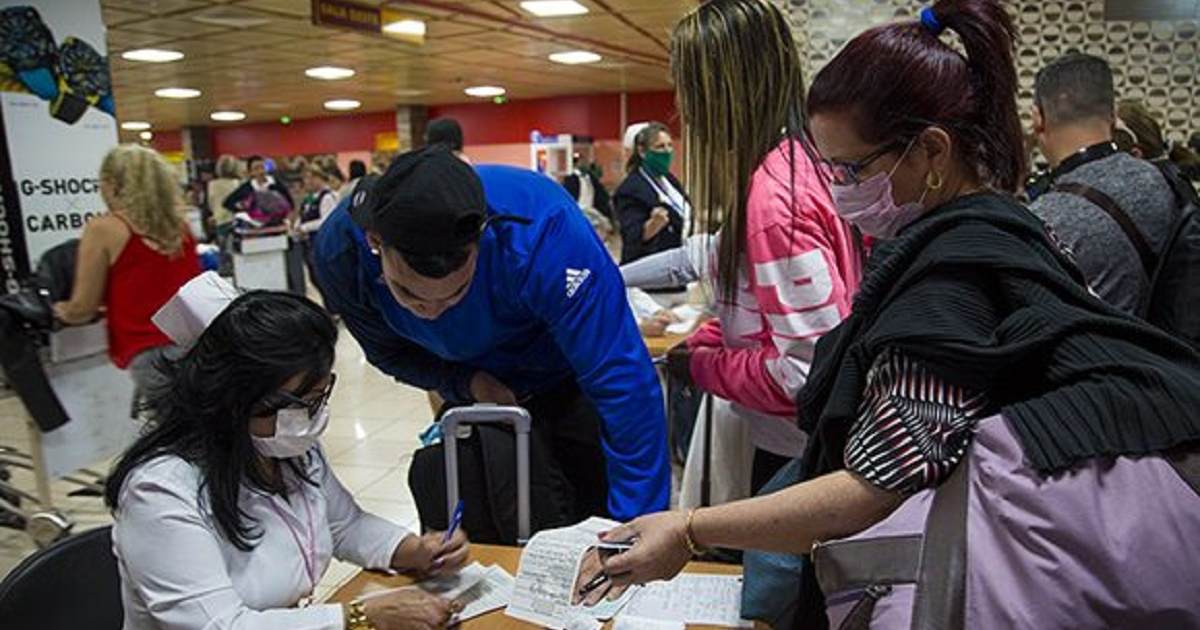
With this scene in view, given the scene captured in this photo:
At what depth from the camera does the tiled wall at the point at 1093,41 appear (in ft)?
14.2

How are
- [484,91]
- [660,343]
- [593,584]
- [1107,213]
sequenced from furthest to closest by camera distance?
[484,91] → [660,343] → [1107,213] → [593,584]

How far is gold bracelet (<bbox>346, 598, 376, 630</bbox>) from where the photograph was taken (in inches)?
54.5

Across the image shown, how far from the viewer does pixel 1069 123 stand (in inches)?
96.0

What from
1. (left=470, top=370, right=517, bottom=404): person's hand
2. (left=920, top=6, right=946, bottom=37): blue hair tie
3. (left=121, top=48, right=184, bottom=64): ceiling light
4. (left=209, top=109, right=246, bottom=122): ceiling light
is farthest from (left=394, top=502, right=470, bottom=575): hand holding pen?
(left=209, top=109, right=246, bottom=122): ceiling light

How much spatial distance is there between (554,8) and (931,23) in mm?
6315

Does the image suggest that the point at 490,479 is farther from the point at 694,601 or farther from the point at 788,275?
the point at 788,275

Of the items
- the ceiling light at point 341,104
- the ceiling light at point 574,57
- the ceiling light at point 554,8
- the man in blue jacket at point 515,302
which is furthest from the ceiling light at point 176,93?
the man in blue jacket at point 515,302

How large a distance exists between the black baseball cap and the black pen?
23.2 inches

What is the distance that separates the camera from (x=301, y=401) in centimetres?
150

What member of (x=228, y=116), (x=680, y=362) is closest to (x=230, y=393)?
(x=680, y=362)

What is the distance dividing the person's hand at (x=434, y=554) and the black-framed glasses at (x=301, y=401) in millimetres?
313

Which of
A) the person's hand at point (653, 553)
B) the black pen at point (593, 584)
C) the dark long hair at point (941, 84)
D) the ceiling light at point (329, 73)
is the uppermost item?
the ceiling light at point (329, 73)

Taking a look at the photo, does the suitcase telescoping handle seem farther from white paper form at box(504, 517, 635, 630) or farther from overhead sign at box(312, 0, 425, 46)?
overhead sign at box(312, 0, 425, 46)

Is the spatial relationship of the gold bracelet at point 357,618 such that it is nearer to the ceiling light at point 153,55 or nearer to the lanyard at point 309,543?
the lanyard at point 309,543
